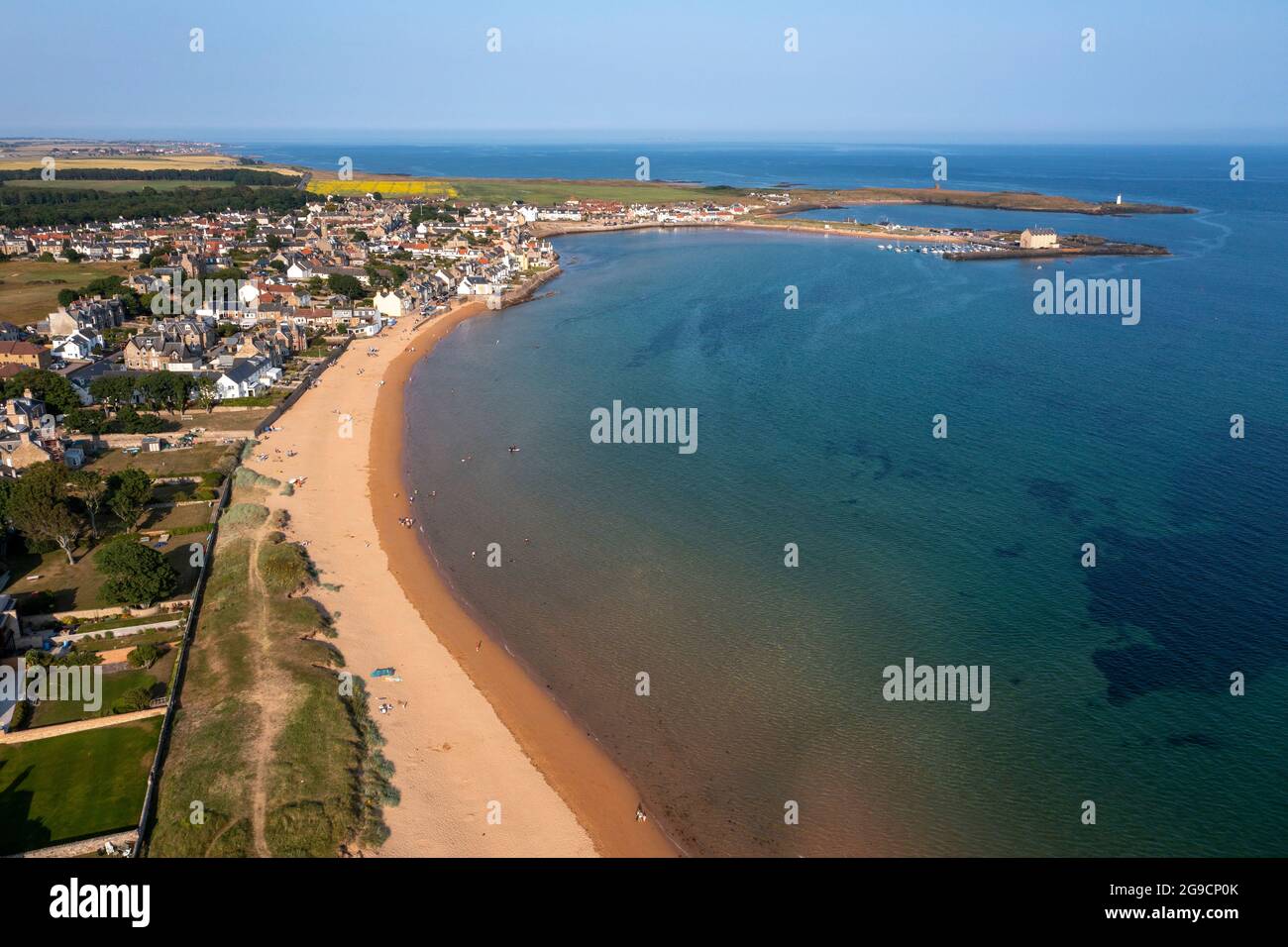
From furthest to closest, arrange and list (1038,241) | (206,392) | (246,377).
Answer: (1038,241)
(246,377)
(206,392)

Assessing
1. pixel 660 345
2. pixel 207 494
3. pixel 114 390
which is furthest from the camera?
pixel 660 345

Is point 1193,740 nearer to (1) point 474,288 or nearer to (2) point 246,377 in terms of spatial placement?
(2) point 246,377

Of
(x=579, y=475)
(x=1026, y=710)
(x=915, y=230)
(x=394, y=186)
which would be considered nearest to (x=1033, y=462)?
(x=1026, y=710)

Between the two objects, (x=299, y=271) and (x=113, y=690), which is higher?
(x=299, y=271)

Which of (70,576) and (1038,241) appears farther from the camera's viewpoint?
(1038,241)
